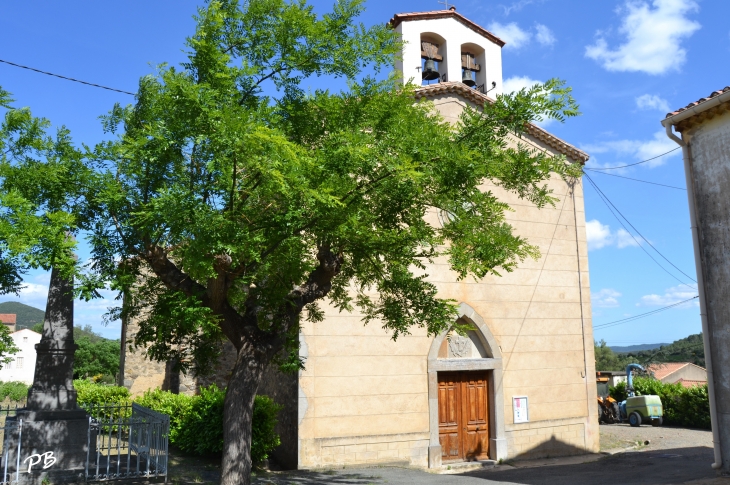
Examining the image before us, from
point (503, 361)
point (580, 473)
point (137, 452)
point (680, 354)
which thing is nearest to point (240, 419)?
point (137, 452)

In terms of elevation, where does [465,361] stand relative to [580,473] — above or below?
above

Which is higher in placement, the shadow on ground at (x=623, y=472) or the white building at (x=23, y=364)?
the white building at (x=23, y=364)

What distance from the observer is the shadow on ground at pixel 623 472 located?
10688 millimetres

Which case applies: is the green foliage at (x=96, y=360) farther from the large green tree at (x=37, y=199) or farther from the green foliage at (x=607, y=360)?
the green foliage at (x=607, y=360)

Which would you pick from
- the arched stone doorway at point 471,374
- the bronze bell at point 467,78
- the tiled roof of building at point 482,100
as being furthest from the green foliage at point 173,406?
the bronze bell at point 467,78

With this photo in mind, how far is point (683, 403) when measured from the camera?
21.0 metres

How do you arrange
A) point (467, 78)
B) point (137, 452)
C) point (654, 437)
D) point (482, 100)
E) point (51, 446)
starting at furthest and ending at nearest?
point (654, 437)
point (467, 78)
point (482, 100)
point (137, 452)
point (51, 446)

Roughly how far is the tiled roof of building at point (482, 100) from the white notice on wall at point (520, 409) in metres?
5.94

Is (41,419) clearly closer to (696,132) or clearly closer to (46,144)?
(46,144)

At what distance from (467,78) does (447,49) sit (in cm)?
96

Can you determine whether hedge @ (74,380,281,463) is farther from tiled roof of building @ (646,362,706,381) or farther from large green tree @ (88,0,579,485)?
tiled roof of building @ (646,362,706,381)

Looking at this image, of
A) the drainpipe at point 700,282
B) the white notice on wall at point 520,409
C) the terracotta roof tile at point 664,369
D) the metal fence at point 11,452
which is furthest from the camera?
the terracotta roof tile at point 664,369

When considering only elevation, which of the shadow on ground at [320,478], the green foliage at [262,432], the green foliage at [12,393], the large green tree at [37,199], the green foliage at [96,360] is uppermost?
the large green tree at [37,199]

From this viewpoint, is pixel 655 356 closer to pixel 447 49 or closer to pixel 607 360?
pixel 607 360
